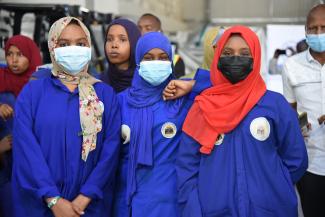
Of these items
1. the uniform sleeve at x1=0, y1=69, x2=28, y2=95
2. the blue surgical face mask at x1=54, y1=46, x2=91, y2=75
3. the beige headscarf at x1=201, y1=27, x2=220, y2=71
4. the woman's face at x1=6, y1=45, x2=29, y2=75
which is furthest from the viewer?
the woman's face at x1=6, y1=45, x2=29, y2=75

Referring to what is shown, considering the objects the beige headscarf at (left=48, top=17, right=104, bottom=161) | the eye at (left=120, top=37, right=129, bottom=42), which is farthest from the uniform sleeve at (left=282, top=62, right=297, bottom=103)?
the beige headscarf at (left=48, top=17, right=104, bottom=161)

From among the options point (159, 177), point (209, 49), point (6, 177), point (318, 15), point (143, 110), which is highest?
point (318, 15)

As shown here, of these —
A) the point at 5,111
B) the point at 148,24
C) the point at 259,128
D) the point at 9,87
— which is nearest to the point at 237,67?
the point at 259,128

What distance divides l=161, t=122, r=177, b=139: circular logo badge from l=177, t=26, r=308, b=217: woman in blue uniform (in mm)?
197

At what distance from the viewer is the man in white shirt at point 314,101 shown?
293cm

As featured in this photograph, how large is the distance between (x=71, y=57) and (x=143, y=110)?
18.4 inches

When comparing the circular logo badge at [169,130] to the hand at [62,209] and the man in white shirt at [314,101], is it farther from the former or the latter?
the man in white shirt at [314,101]

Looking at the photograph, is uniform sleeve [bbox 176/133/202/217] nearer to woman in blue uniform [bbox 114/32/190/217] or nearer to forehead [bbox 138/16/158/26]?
woman in blue uniform [bbox 114/32/190/217]

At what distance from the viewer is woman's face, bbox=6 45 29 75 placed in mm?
3342

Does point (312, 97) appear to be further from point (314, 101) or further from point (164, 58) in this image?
point (164, 58)

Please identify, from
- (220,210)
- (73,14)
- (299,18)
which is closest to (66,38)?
(220,210)

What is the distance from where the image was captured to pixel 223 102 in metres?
2.22

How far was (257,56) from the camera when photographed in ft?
7.37

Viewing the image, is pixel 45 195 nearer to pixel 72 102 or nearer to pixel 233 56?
pixel 72 102
